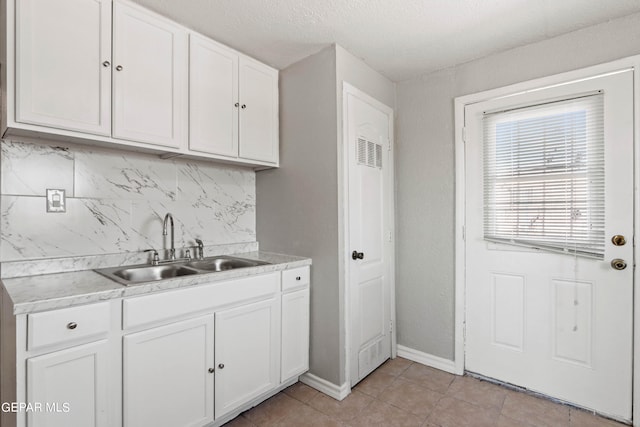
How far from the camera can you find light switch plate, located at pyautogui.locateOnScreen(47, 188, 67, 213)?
1.77m

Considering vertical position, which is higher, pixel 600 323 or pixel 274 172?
pixel 274 172

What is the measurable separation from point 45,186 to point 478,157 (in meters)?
2.75

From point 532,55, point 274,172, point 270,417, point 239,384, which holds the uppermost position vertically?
point 532,55

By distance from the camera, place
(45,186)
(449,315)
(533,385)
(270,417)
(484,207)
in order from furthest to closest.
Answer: (449,315) → (484,207) → (533,385) → (270,417) → (45,186)

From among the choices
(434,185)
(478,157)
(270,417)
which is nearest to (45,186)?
(270,417)

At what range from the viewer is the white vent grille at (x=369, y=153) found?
236cm

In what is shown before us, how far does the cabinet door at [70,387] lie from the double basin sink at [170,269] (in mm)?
353

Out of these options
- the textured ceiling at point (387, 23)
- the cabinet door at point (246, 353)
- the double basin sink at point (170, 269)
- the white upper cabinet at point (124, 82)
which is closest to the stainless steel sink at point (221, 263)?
the double basin sink at point (170, 269)

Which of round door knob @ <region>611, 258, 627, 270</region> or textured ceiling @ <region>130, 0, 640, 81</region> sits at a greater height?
textured ceiling @ <region>130, 0, 640, 81</region>

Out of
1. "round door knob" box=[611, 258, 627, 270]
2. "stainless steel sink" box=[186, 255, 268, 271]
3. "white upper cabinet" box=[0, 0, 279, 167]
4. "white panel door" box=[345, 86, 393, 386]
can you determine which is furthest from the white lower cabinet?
"round door knob" box=[611, 258, 627, 270]

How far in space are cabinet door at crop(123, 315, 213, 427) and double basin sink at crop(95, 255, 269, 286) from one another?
33 cm

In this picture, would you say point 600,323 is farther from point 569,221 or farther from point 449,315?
point 449,315

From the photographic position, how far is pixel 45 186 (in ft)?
5.77

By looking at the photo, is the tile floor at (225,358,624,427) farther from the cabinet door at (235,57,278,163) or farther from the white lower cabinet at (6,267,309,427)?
the cabinet door at (235,57,278,163)
